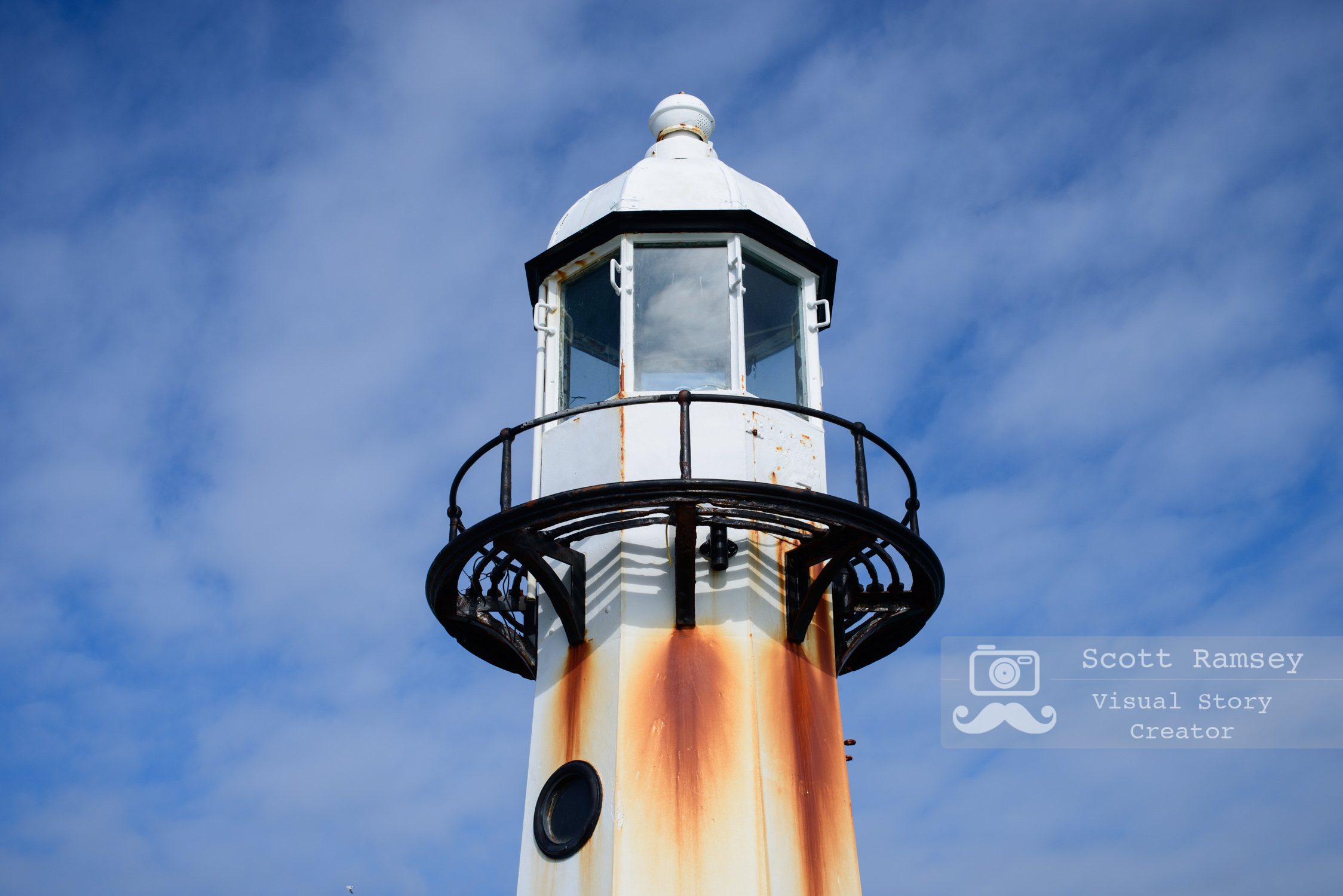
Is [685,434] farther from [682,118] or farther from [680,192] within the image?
[682,118]

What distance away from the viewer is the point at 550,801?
12266mm

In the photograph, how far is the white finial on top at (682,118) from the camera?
52.4 feet

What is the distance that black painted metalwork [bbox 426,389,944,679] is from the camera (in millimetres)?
11289

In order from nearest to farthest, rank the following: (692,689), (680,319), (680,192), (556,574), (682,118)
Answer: (692,689)
(556,574)
(680,319)
(680,192)
(682,118)

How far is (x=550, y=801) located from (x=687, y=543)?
109 inches

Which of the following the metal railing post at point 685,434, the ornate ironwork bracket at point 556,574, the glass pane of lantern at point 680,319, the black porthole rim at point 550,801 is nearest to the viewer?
the metal railing post at point 685,434

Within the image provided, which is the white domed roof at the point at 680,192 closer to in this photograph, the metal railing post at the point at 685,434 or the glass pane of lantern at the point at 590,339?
the glass pane of lantern at the point at 590,339

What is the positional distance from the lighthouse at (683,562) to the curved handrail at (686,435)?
0.03 meters

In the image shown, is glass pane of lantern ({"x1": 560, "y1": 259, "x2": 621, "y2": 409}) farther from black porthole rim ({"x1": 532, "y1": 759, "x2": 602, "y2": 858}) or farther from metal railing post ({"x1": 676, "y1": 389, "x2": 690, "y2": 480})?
black porthole rim ({"x1": 532, "y1": 759, "x2": 602, "y2": 858})

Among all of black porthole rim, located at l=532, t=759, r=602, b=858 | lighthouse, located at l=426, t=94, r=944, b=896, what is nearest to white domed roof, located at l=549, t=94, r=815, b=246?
lighthouse, located at l=426, t=94, r=944, b=896

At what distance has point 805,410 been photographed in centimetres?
1207

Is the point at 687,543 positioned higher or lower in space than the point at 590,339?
lower

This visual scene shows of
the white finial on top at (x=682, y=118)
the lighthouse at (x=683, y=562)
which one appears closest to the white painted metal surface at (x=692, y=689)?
the lighthouse at (x=683, y=562)

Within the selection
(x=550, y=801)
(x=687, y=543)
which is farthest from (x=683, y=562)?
(x=550, y=801)
